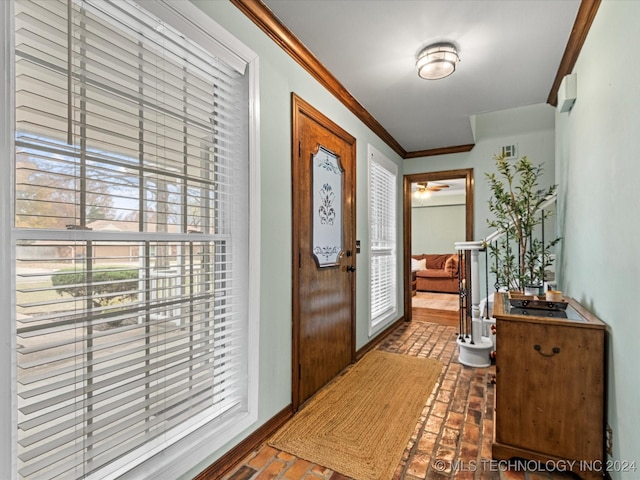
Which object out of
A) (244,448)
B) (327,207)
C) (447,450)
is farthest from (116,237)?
(447,450)

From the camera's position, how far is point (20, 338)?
39.7 inches

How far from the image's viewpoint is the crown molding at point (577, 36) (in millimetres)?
1860

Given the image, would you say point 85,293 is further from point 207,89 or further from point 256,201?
point 207,89

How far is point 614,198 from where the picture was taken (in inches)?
61.5

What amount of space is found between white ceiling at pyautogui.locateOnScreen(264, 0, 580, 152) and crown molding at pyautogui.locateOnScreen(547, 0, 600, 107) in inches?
1.3

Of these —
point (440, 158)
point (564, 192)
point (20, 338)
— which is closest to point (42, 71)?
point (20, 338)

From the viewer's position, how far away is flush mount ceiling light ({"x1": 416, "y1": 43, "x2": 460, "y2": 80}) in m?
2.25

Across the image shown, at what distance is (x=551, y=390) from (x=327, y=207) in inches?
72.5

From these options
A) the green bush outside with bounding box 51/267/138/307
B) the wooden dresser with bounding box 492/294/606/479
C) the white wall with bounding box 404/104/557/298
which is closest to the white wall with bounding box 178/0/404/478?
the green bush outside with bounding box 51/267/138/307

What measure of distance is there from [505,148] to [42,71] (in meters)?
4.59

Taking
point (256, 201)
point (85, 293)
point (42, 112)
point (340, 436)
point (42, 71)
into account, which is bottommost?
point (340, 436)

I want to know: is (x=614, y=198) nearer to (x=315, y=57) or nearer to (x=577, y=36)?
(x=577, y=36)

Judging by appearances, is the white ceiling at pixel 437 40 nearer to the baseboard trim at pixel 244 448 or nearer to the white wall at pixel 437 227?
the baseboard trim at pixel 244 448

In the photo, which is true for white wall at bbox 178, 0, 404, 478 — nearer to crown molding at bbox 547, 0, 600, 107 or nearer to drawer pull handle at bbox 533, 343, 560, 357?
drawer pull handle at bbox 533, 343, 560, 357
